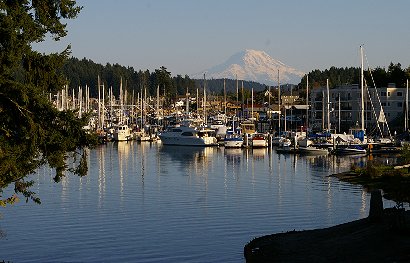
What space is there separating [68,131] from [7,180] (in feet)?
10.4

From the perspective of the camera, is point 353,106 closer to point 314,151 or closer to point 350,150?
point 314,151

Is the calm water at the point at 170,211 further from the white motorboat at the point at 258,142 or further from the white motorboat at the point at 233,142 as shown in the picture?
the white motorboat at the point at 233,142

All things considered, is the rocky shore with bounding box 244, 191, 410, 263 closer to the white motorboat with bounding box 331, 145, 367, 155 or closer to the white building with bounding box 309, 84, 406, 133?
the white motorboat with bounding box 331, 145, 367, 155

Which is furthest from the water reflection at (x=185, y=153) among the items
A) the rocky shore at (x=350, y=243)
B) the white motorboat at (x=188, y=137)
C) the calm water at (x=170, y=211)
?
the rocky shore at (x=350, y=243)

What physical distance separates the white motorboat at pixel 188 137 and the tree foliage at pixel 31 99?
4375 inches

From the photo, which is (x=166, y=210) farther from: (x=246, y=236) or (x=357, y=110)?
(x=357, y=110)

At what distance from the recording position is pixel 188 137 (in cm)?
14612

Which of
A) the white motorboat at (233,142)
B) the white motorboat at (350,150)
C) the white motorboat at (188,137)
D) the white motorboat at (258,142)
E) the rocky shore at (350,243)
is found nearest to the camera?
the rocky shore at (350,243)

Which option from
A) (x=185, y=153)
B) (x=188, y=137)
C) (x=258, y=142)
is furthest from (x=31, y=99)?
(x=188, y=137)

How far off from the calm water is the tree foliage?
7.51 metres

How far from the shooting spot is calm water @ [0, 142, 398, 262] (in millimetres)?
39750

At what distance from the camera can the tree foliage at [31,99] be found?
99.7 ft

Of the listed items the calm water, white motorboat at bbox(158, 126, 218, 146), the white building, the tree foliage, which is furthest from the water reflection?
the tree foliage

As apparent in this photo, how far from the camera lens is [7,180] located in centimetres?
3066
